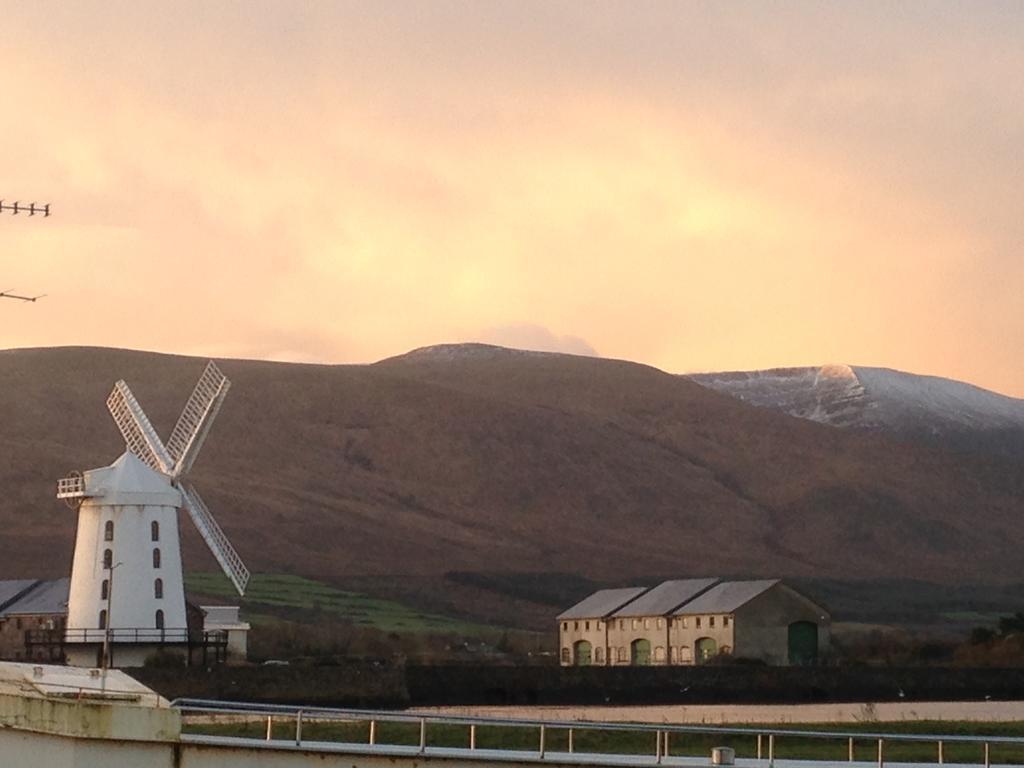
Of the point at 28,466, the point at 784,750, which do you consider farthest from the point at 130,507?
the point at 28,466

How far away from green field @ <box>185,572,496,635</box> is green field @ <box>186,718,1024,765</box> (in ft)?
224

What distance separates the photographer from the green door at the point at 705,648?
94.0 metres

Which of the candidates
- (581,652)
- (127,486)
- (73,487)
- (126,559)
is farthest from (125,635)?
(581,652)

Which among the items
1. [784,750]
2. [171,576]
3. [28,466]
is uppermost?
[28,466]

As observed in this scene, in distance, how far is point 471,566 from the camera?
184 m

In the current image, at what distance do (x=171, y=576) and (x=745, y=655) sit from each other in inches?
1035

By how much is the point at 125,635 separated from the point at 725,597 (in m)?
30.5

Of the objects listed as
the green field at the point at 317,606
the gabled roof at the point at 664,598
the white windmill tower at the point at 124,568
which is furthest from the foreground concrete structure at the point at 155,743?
the green field at the point at 317,606

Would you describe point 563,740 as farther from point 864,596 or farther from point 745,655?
point 864,596

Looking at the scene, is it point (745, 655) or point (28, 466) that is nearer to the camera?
point (745, 655)

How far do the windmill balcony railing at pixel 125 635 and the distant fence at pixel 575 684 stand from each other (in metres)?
7.69

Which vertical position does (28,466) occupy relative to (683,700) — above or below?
above

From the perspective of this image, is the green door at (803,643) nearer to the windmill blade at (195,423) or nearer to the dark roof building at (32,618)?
the windmill blade at (195,423)

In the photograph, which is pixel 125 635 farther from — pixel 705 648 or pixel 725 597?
pixel 725 597
